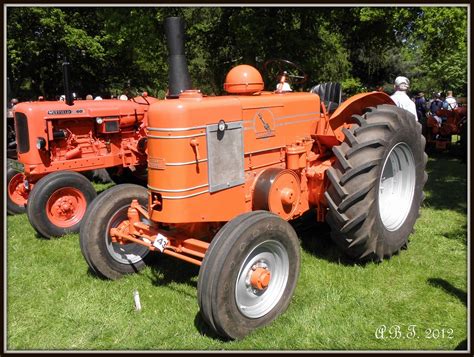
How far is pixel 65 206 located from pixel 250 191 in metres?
3.12

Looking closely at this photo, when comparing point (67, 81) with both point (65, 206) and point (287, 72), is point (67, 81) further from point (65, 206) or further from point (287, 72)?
point (287, 72)

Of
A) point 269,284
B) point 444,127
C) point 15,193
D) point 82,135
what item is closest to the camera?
point 269,284

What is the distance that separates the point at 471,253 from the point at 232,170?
2222 millimetres

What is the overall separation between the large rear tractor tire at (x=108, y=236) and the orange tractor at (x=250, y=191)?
10 mm

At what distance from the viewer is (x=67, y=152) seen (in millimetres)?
6668

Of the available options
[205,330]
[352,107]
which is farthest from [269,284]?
[352,107]

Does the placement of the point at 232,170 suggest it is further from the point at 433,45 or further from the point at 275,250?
the point at 433,45

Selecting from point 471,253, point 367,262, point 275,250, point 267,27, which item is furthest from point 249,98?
point 267,27

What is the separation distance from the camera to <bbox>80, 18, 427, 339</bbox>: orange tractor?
10.8 feet

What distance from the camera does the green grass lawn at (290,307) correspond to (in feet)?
10.8

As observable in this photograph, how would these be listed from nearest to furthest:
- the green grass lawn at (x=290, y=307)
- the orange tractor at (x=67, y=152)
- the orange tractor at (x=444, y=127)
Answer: the green grass lawn at (x=290, y=307) → the orange tractor at (x=67, y=152) → the orange tractor at (x=444, y=127)

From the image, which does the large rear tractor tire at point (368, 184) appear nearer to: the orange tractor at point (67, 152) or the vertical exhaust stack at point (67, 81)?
Result: the orange tractor at point (67, 152)

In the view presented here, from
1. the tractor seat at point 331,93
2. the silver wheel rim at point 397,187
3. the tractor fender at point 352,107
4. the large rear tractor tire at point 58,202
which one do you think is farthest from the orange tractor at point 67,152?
the silver wheel rim at point 397,187

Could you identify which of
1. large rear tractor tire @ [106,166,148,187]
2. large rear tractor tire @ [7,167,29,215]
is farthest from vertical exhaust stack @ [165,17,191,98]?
large rear tractor tire @ [7,167,29,215]
